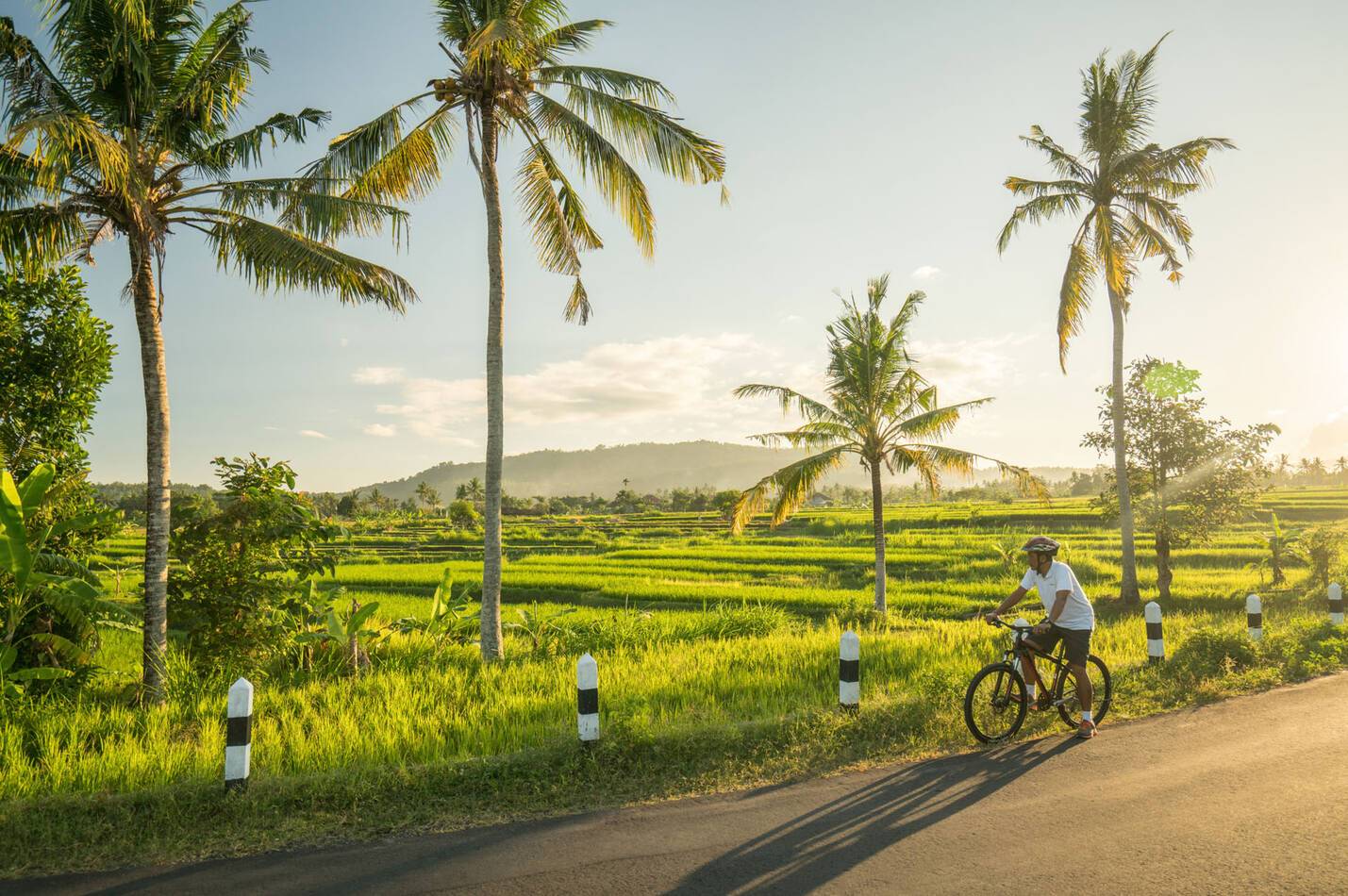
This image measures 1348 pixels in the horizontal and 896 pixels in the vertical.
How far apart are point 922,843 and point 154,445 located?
338 inches

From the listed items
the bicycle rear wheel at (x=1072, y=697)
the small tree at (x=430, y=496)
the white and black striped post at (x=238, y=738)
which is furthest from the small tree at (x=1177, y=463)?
the small tree at (x=430, y=496)

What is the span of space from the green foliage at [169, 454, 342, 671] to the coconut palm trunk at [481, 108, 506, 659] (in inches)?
97.3

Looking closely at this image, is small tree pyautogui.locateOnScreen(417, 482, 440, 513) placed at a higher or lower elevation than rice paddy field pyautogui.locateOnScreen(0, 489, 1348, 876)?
higher

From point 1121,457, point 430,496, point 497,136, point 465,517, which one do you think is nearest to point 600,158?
point 497,136

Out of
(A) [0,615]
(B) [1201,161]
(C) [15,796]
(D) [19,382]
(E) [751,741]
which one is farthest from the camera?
(B) [1201,161]

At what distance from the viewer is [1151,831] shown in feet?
15.8

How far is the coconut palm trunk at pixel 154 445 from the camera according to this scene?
26.9 ft

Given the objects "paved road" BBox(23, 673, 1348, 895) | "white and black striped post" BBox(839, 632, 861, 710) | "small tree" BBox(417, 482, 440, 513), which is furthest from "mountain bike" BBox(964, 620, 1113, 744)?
"small tree" BBox(417, 482, 440, 513)

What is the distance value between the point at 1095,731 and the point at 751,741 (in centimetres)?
338

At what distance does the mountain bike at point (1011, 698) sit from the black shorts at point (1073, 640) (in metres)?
0.07

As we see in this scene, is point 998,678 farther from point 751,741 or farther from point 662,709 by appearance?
point 662,709

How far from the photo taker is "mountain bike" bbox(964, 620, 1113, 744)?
6.79 m

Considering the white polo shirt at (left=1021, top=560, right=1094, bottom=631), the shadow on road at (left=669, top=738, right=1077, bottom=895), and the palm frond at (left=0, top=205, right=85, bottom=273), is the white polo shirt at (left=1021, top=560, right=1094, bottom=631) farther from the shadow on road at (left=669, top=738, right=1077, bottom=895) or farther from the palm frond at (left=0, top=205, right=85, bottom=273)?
the palm frond at (left=0, top=205, right=85, bottom=273)

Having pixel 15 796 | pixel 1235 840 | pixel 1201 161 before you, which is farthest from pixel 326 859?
pixel 1201 161
